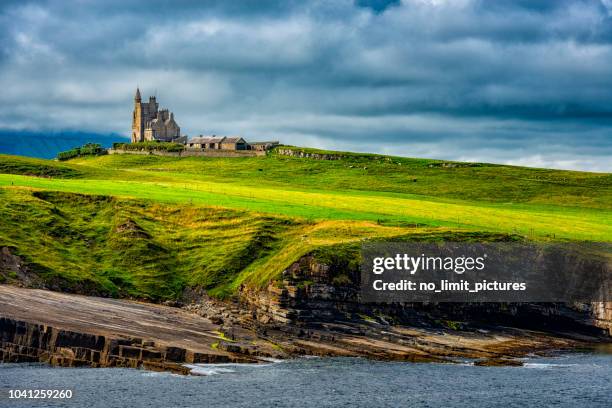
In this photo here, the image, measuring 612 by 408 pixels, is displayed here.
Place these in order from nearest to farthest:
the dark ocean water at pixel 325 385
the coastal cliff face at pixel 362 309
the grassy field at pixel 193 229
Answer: the dark ocean water at pixel 325 385, the coastal cliff face at pixel 362 309, the grassy field at pixel 193 229

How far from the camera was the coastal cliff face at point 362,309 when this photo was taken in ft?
384

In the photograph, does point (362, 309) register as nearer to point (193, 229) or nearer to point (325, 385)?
point (325, 385)

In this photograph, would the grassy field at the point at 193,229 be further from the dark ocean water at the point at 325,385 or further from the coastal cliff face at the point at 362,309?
the dark ocean water at the point at 325,385

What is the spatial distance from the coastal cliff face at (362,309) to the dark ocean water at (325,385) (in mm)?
16126

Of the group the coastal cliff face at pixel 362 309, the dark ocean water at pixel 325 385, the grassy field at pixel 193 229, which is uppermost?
the grassy field at pixel 193 229

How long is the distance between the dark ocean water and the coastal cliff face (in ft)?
52.9

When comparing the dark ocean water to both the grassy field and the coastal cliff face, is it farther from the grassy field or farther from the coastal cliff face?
the grassy field

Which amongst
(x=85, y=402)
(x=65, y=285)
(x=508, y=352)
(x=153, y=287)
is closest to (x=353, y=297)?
(x=508, y=352)

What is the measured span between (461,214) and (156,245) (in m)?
52.7

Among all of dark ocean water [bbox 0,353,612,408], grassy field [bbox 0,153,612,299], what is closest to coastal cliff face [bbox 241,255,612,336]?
grassy field [bbox 0,153,612,299]

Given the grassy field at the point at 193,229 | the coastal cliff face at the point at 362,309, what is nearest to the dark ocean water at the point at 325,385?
the coastal cliff face at the point at 362,309

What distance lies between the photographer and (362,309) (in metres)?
120

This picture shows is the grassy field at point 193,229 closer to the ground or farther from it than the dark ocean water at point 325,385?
farther from it

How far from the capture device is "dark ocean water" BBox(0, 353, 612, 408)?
266ft
